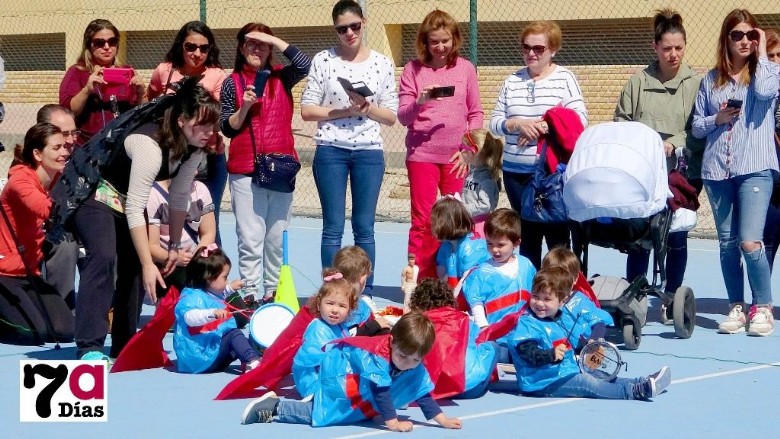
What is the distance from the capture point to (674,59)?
27.9 ft

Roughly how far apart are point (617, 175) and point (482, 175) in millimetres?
1323

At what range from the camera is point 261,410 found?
235 inches

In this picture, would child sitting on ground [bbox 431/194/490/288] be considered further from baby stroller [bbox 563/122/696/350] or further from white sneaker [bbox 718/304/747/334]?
white sneaker [bbox 718/304/747/334]

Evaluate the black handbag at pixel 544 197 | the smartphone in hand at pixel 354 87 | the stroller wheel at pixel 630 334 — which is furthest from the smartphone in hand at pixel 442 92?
the stroller wheel at pixel 630 334

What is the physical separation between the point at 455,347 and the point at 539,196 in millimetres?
1925

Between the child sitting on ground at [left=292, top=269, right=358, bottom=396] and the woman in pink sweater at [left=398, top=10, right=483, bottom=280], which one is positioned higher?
the woman in pink sweater at [left=398, top=10, right=483, bottom=280]

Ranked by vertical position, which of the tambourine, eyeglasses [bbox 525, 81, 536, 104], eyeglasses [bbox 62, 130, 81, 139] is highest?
eyeglasses [bbox 525, 81, 536, 104]

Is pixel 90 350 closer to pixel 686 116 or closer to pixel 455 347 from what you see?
pixel 455 347

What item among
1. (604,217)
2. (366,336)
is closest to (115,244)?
(366,336)

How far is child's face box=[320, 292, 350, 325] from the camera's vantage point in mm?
6320

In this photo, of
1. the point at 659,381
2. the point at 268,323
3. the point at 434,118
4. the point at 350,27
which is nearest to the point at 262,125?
the point at 350,27

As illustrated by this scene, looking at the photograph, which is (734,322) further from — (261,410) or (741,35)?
(261,410)

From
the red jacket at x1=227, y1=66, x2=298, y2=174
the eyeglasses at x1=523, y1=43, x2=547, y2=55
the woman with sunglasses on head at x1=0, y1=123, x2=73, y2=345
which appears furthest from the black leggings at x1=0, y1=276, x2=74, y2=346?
the eyeglasses at x1=523, y1=43, x2=547, y2=55

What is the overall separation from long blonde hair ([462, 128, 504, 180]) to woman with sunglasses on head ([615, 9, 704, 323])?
0.80 meters
